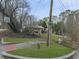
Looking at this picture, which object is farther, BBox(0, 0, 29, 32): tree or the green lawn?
BBox(0, 0, 29, 32): tree

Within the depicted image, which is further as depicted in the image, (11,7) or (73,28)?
(11,7)

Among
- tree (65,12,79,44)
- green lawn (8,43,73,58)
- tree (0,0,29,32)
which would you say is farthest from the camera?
tree (0,0,29,32)

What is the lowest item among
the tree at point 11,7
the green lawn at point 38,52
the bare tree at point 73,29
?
the green lawn at point 38,52

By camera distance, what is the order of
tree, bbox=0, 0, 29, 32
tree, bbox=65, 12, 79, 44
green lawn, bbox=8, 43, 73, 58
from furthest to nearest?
tree, bbox=0, 0, 29, 32, tree, bbox=65, 12, 79, 44, green lawn, bbox=8, 43, 73, 58

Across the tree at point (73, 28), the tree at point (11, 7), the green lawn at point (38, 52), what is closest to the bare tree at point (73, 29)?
the tree at point (73, 28)

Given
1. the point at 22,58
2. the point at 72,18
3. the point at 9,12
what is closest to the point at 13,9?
the point at 9,12

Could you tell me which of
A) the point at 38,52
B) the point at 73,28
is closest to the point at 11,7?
the point at 73,28

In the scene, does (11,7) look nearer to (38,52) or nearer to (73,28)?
(73,28)

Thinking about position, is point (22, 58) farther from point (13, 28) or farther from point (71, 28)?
point (13, 28)

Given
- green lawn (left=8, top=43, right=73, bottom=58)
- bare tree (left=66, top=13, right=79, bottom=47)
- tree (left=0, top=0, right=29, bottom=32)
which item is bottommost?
green lawn (left=8, top=43, right=73, bottom=58)

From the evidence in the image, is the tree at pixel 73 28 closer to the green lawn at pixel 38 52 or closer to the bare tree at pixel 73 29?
the bare tree at pixel 73 29

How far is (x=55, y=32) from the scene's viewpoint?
232 feet

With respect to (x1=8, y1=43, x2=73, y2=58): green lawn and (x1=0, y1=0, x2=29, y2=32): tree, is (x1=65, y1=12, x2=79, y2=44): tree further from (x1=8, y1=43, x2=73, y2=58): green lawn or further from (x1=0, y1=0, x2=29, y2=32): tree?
(x1=0, y1=0, x2=29, y2=32): tree

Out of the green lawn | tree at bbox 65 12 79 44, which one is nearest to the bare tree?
tree at bbox 65 12 79 44
